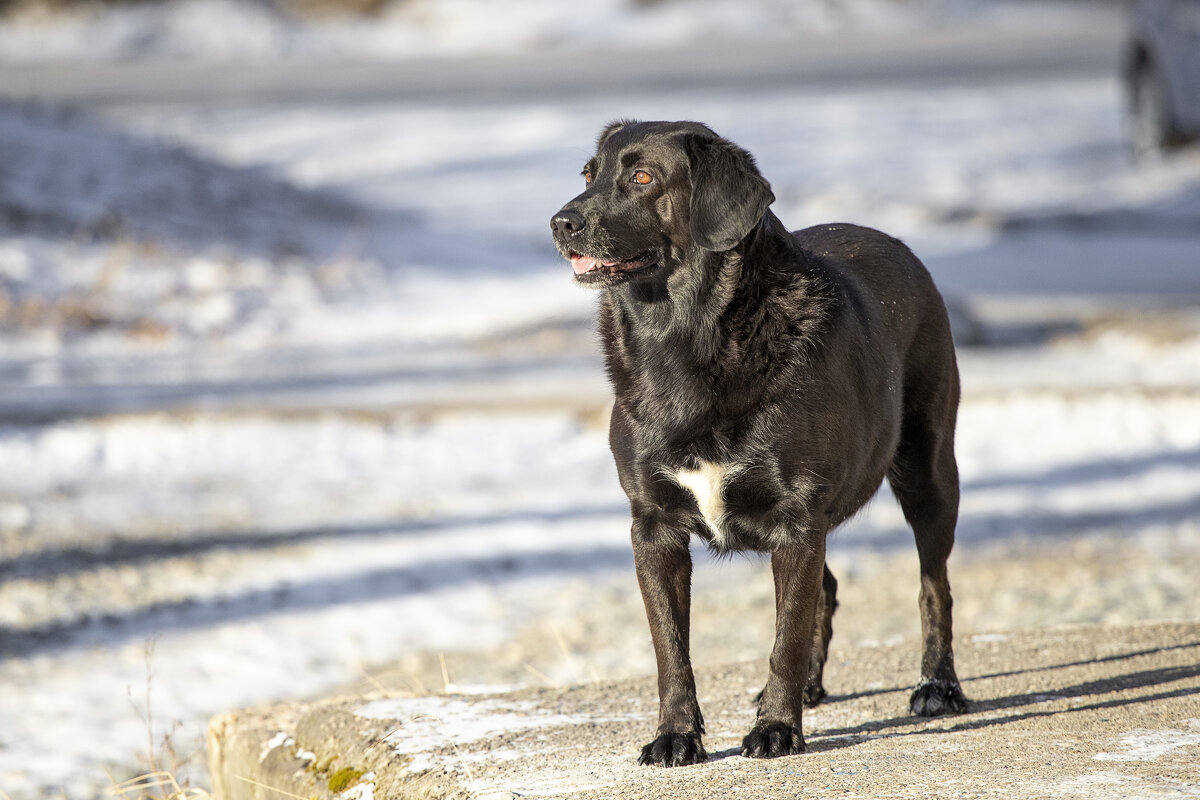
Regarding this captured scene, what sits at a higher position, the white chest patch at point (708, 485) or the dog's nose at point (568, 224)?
the dog's nose at point (568, 224)

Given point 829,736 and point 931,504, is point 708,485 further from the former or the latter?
point 931,504

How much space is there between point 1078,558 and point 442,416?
4.15m

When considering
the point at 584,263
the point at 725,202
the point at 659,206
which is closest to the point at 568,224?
the point at 584,263

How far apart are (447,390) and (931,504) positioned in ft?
21.1

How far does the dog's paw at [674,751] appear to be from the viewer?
350 cm

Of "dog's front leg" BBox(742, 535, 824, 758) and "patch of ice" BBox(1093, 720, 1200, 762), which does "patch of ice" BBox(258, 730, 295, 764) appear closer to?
"dog's front leg" BBox(742, 535, 824, 758)

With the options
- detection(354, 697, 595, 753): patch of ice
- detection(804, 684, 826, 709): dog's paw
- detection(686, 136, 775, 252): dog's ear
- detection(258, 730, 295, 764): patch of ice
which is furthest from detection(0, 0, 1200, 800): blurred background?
detection(686, 136, 775, 252): dog's ear

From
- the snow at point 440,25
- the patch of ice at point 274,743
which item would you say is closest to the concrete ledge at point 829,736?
the patch of ice at point 274,743

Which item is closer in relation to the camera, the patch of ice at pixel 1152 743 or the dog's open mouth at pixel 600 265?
the patch of ice at pixel 1152 743

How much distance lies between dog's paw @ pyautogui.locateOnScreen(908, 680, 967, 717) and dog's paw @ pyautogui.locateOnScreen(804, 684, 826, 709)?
0.96 ft

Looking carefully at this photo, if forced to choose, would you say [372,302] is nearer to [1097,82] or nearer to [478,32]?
[1097,82]

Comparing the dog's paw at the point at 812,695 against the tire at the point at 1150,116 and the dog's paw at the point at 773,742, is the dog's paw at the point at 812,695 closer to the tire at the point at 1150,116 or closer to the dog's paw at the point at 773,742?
the dog's paw at the point at 773,742

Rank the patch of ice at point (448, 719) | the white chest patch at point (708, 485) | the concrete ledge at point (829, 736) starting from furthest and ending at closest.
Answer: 1. the patch of ice at point (448, 719)
2. the white chest patch at point (708, 485)
3. the concrete ledge at point (829, 736)

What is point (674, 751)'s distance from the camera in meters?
3.50
